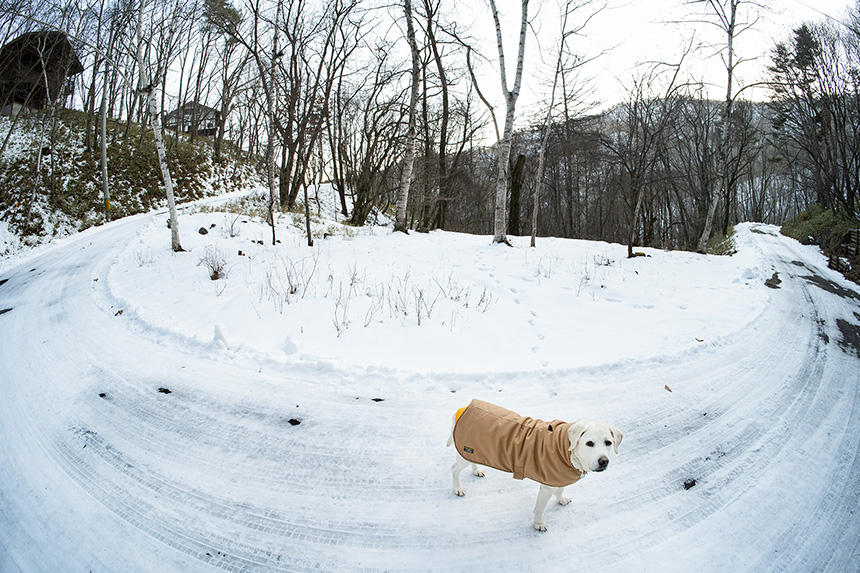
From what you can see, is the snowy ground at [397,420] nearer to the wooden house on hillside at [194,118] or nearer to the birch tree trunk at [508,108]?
the birch tree trunk at [508,108]

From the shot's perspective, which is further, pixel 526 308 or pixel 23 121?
pixel 23 121

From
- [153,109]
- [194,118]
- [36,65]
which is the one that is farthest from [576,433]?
[194,118]

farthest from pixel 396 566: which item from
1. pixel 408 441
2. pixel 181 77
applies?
pixel 181 77

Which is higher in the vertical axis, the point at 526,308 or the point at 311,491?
the point at 526,308

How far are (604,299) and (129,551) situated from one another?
692cm

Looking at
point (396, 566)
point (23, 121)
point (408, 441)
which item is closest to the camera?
point (396, 566)

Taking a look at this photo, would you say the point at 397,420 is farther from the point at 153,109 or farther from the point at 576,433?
the point at 153,109

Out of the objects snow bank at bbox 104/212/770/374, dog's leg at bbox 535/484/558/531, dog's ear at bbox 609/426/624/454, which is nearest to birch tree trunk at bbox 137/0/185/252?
snow bank at bbox 104/212/770/374

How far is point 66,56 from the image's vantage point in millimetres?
17797

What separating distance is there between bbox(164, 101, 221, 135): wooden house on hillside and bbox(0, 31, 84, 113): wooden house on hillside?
621cm

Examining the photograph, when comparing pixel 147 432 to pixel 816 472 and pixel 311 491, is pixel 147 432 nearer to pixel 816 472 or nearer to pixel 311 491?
pixel 311 491

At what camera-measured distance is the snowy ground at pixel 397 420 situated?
2.24 m

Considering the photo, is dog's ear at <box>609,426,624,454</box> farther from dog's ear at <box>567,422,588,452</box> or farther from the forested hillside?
the forested hillside

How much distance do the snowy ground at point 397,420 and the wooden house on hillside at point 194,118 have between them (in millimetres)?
26616
